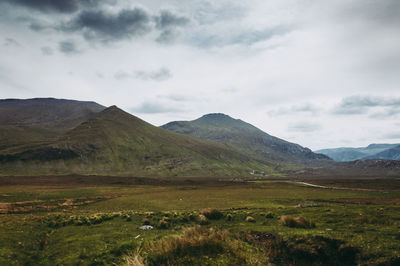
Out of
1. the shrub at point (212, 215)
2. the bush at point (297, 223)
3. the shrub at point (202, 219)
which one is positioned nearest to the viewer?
the bush at point (297, 223)

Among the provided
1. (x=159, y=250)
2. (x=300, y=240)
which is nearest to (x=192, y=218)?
(x=300, y=240)

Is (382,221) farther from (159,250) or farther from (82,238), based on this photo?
(82,238)

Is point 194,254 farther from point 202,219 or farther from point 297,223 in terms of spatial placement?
point 202,219

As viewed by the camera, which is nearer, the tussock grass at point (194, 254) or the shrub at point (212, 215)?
the tussock grass at point (194, 254)

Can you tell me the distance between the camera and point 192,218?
26734mm

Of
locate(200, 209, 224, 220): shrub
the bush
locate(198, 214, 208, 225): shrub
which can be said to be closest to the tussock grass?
the bush

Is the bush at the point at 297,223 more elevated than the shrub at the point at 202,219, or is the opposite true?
the bush at the point at 297,223

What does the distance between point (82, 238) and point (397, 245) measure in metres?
23.4

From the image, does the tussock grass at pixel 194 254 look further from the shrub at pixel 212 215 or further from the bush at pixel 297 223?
the shrub at pixel 212 215

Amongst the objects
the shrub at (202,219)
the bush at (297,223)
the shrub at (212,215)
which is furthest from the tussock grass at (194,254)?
the shrub at (212,215)

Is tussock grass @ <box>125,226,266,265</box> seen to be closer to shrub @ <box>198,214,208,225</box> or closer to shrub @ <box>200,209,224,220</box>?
shrub @ <box>198,214,208,225</box>

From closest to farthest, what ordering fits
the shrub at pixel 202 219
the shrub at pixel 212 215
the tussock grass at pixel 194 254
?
the tussock grass at pixel 194 254
the shrub at pixel 202 219
the shrub at pixel 212 215

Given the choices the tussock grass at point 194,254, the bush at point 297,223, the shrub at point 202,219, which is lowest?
the shrub at point 202,219

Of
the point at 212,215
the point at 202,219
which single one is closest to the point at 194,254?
the point at 202,219
